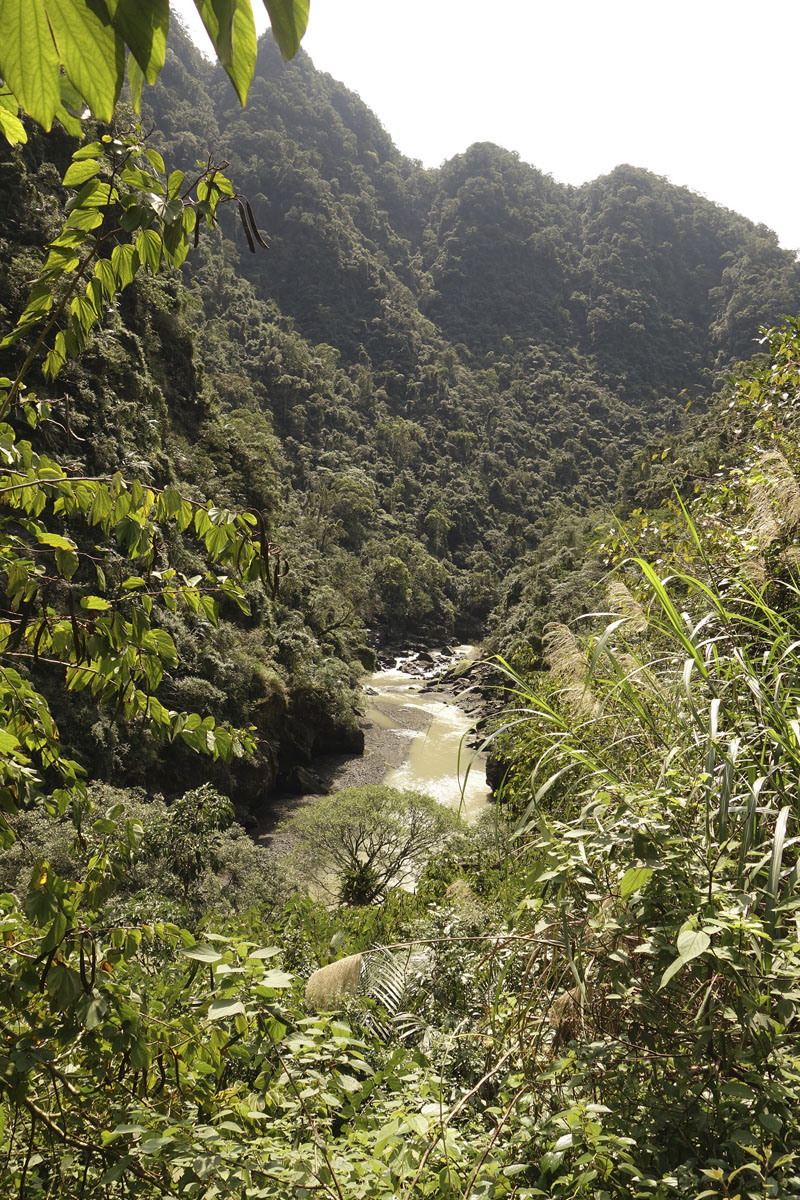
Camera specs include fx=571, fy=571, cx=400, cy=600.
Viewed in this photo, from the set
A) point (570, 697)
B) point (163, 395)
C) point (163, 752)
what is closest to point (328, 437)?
point (163, 395)

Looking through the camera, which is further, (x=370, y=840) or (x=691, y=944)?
(x=370, y=840)

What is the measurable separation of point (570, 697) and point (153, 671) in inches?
94.0

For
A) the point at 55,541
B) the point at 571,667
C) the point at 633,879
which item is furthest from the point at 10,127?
the point at 571,667

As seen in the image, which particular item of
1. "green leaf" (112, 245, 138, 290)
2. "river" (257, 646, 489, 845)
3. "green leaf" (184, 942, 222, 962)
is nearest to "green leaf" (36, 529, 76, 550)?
"green leaf" (112, 245, 138, 290)

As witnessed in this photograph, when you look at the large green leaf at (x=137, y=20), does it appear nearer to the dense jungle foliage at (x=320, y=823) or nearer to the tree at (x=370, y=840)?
the dense jungle foliage at (x=320, y=823)

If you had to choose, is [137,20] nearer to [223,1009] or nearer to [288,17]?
[288,17]

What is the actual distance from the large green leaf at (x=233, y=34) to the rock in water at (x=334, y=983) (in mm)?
2575

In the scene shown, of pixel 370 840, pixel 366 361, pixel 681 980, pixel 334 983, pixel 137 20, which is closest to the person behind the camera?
pixel 137 20

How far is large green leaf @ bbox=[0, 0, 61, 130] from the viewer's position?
0.22 m

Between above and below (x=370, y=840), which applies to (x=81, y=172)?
above

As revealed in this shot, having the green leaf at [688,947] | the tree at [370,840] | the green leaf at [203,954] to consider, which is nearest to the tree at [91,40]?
the green leaf at [203,954]

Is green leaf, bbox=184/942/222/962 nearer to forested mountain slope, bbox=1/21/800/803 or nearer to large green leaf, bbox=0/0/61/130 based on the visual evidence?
large green leaf, bbox=0/0/61/130

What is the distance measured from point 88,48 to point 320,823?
990 centimetres

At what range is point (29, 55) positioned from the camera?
0.24 m
